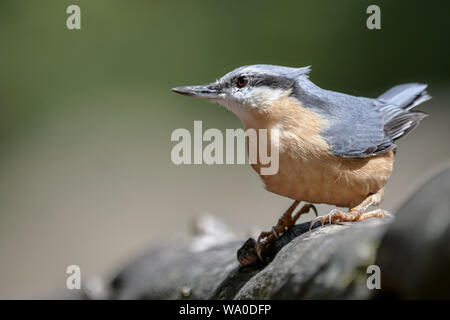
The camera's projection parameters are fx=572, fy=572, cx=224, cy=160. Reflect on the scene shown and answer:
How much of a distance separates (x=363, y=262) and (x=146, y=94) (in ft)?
24.4

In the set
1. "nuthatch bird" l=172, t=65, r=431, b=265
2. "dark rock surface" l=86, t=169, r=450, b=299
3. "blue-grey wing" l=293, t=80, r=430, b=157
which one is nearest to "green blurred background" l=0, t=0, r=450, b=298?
"blue-grey wing" l=293, t=80, r=430, b=157

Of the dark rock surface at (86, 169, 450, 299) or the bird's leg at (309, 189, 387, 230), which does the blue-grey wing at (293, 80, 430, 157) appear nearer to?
the bird's leg at (309, 189, 387, 230)

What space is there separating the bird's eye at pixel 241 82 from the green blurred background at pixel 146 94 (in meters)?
4.18

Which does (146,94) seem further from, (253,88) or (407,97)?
(253,88)

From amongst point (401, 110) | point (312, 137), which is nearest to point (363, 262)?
point (312, 137)

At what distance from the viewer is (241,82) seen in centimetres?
279

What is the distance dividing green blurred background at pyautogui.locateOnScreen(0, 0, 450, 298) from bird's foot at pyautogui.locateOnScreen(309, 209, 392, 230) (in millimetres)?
4254

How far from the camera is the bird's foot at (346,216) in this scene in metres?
2.52

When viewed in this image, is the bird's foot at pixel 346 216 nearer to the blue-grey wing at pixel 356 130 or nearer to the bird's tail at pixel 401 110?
the blue-grey wing at pixel 356 130

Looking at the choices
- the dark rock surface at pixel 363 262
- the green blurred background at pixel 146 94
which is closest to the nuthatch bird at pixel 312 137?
the dark rock surface at pixel 363 262

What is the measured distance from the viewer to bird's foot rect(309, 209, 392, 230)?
99.2 inches

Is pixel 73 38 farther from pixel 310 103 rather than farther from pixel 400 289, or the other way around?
pixel 400 289
